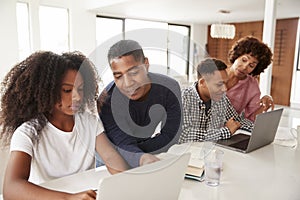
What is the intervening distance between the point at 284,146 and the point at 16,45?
11.6 ft

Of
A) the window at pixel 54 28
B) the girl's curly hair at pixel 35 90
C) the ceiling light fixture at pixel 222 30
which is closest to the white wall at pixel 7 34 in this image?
the window at pixel 54 28

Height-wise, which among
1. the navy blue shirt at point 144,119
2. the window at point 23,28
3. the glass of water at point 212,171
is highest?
the window at point 23,28

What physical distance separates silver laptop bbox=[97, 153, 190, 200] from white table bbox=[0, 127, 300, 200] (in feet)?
0.46

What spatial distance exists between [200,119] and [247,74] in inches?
25.5

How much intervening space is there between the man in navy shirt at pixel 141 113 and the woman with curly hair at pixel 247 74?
784 millimetres

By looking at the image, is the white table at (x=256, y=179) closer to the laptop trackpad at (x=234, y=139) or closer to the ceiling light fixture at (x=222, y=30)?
the laptop trackpad at (x=234, y=139)

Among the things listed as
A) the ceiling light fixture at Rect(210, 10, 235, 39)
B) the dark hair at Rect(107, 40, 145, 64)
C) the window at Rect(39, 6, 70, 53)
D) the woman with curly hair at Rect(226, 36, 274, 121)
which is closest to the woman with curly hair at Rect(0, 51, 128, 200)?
the dark hair at Rect(107, 40, 145, 64)

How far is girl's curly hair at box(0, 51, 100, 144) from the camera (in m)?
0.93

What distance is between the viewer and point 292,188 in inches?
33.6

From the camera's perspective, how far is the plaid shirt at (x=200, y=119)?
111cm

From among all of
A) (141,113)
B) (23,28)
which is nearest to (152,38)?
(141,113)

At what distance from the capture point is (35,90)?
3.09 ft

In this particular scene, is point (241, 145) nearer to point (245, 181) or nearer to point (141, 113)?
point (245, 181)

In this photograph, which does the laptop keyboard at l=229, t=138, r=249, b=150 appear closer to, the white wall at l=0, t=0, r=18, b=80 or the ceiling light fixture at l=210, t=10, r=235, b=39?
the white wall at l=0, t=0, r=18, b=80
